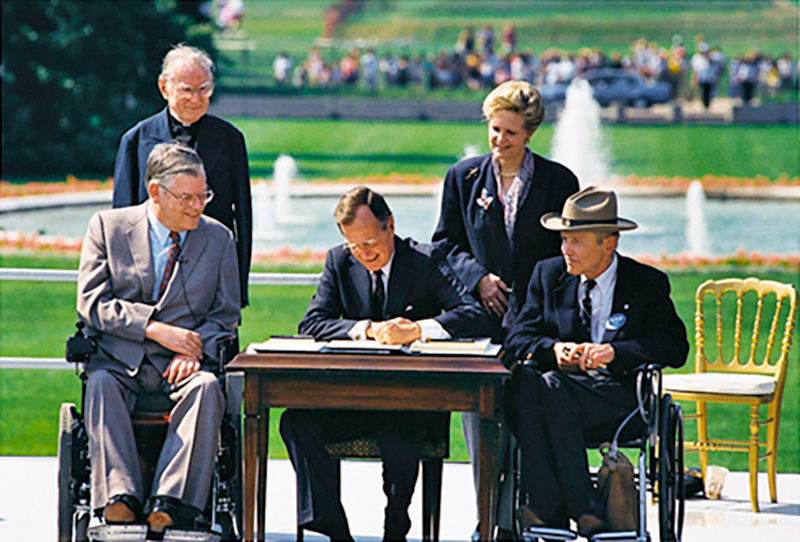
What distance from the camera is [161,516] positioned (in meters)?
4.21

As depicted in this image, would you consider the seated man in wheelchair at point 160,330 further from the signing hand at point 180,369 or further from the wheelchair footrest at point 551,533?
the wheelchair footrest at point 551,533

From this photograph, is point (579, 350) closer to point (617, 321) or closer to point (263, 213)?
point (617, 321)

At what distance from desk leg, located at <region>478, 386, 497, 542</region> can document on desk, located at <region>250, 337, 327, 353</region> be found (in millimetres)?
532

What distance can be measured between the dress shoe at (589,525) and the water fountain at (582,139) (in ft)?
63.8

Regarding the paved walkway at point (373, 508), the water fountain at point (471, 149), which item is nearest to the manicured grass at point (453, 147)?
the water fountain at point (471, 149)

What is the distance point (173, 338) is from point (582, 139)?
26.9m

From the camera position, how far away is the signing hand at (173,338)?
448 centimetres

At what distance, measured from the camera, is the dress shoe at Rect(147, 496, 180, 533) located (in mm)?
4215

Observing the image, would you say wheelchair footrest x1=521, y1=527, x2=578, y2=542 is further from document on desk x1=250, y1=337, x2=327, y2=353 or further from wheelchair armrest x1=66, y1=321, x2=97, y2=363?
wheelchair armrest x1=66, y1=321, x2=97, y2=363

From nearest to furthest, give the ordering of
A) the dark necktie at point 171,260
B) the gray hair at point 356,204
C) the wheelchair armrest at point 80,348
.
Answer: the wheelchair armrest at point 80,348 → the gray hair at point 356,204 → the dark necktie at point 171,260

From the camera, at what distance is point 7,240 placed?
1606cm

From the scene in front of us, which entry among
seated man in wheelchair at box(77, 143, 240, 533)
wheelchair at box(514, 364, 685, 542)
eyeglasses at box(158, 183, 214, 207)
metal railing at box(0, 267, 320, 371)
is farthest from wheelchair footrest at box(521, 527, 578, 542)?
metal railing at box(0, 267, 320, 371)

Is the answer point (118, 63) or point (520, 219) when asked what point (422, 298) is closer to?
point (520, 219)

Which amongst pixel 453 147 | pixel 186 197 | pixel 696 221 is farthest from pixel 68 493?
pixel 453 147
